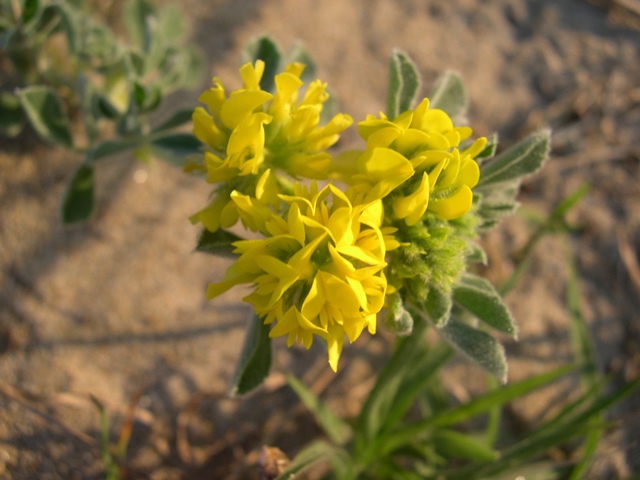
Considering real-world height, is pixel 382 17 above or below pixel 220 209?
above

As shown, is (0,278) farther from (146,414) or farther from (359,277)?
(359,277)

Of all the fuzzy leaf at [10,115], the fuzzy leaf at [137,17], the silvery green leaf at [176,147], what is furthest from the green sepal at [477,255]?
the fuzzy leaf at [10,115]

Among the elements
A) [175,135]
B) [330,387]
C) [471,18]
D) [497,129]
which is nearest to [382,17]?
[471,18]

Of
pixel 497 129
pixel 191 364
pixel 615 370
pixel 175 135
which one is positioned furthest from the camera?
pixel 497 129

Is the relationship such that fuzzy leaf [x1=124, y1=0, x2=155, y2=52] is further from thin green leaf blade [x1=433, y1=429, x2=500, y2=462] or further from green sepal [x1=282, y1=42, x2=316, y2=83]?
thin green leaf blade [x1=433, y1=429, x2=500, y2=462]

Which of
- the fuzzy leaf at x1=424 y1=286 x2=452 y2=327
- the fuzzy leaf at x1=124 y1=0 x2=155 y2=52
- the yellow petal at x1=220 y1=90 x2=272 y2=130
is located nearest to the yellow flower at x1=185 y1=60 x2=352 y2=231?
the yellow petal at x1=220 y1=90 x2=272 y2=130
